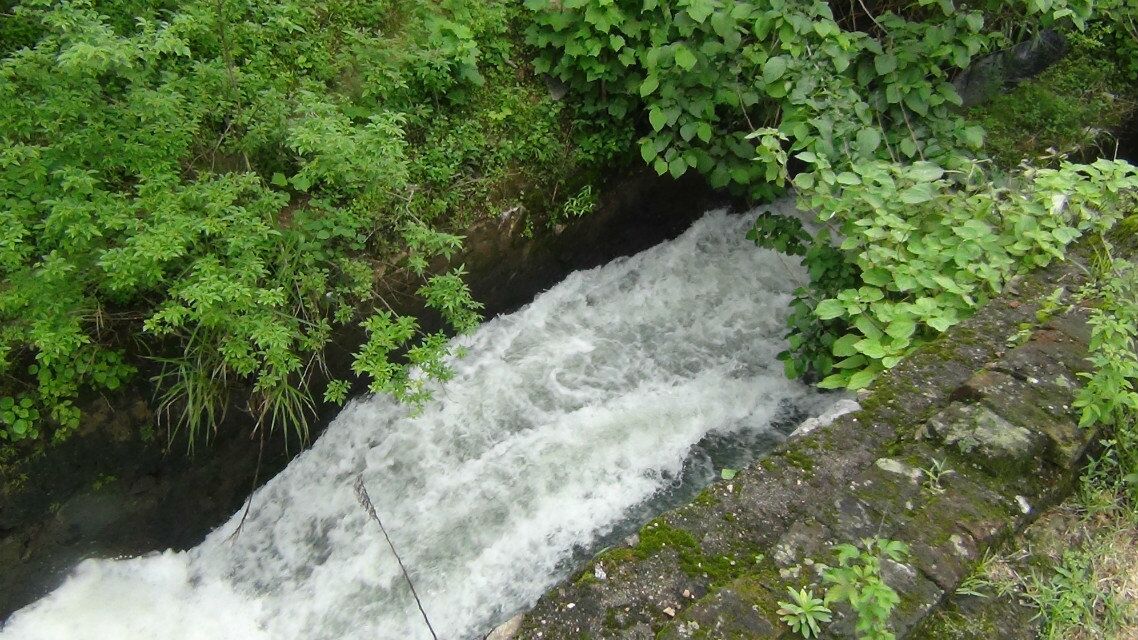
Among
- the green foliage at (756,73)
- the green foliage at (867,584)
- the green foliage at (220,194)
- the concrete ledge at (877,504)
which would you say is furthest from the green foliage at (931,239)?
the green foliage at (220,194)

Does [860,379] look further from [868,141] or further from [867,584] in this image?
[868,141]

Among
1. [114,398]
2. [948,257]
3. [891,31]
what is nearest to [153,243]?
[114,398]

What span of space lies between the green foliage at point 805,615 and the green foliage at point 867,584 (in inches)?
1.5

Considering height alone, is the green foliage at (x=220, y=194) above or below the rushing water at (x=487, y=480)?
above

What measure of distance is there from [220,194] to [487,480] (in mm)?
2122

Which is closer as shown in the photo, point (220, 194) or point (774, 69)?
point (220, 194)

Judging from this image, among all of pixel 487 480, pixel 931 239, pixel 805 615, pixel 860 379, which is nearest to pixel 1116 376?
pixel 860 379

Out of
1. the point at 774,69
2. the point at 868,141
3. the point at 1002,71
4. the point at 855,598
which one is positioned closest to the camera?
the point at 855,598

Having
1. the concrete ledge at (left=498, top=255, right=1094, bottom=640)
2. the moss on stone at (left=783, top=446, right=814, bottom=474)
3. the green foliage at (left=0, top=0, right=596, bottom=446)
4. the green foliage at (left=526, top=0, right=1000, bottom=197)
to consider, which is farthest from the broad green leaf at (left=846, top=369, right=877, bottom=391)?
the green foliage at (left=0, top=0, right=596, bottom=446)

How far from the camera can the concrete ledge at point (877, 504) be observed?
227cm

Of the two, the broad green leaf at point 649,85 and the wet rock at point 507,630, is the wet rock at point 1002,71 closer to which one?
the broad green leaf at point 649,85

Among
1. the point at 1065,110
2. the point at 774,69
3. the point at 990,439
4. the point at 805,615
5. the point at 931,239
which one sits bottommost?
the point at 805,615

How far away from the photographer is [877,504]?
251 cm

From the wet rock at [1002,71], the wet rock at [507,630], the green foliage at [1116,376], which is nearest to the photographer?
the wet rock at [507,630]
